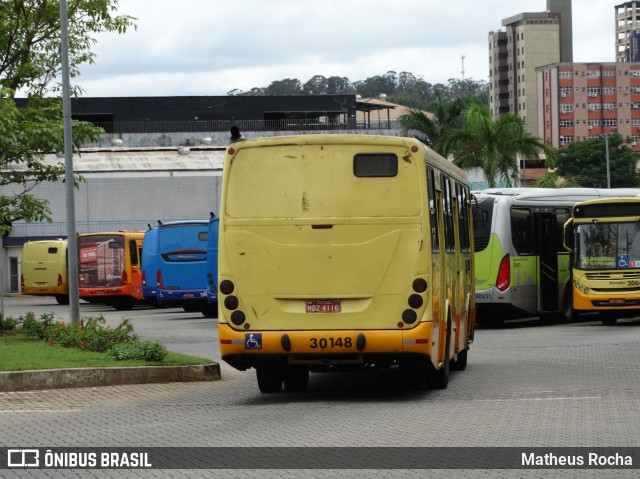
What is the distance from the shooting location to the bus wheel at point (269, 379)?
16.4 m

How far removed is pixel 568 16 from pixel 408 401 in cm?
18654

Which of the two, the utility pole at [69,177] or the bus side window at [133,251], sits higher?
the utility pole at [69,177]

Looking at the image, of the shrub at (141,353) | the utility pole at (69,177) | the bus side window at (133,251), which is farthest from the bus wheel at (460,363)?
the bus side window at (133,251)

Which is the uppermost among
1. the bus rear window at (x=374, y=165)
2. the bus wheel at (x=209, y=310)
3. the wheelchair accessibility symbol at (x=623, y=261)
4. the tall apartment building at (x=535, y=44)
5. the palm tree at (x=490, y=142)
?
the tall apartment building at (x=535, y=44)

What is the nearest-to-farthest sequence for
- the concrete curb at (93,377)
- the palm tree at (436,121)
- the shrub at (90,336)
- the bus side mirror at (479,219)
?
the concrete curb at (93,377) → the shrub at (90,336) → the bus side mirror at (479,219) → the palm tree at (436,121)

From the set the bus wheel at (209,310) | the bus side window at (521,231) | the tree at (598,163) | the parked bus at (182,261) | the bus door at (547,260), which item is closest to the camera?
the bus side window at (521,231)

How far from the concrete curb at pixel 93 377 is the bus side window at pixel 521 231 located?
48.4 ft

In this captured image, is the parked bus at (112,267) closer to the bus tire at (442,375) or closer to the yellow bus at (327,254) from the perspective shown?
the bus tire at (442,375)

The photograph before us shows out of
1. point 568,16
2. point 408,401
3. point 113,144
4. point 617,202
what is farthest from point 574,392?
point 568,16

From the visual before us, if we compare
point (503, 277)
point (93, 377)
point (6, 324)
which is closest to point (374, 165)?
point (93, 377)

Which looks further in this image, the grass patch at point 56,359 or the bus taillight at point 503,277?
the bus taillight at point 503,277

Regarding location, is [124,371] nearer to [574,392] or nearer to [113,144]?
[574,392]

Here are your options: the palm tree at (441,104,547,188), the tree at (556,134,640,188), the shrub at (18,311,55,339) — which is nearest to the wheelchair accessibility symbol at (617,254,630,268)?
the shrub at (18,311,55,339)

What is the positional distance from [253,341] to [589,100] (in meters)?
169
